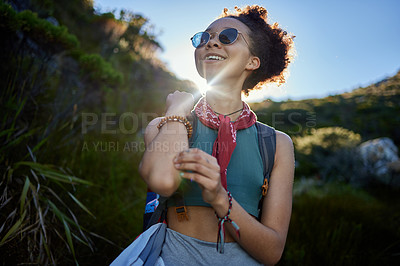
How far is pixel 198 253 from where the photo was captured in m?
1.24

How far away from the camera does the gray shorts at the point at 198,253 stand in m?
1.22

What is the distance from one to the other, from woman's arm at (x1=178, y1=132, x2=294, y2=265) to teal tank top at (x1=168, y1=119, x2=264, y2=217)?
9 centimetres

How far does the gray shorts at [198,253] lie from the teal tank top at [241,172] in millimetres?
196

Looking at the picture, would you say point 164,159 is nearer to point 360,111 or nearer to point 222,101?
point 222,101

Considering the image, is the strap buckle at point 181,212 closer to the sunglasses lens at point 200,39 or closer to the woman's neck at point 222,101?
the woman's neck at point 222,101

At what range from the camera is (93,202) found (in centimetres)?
339

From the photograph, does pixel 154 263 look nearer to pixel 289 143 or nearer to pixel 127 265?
pixel 127 265

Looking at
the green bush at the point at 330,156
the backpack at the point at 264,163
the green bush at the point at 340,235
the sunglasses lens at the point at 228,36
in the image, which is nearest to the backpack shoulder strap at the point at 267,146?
the backpack at the point at 264,163

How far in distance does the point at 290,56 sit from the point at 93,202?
3189mm

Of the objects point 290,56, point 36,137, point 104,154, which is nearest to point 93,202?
point 36,137

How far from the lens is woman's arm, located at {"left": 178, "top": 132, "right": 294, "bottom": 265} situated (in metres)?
0.97

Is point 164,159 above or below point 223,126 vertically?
below

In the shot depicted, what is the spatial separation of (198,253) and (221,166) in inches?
18.6

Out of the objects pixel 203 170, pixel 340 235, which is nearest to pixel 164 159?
pixel 203 170
